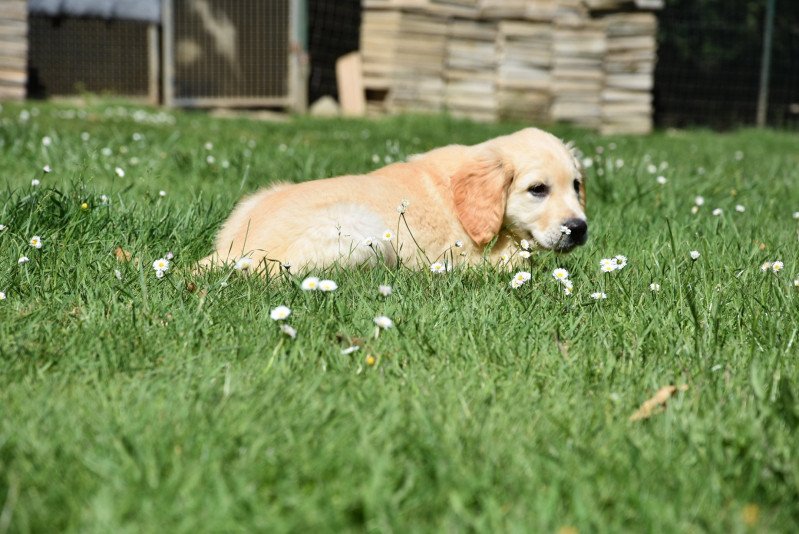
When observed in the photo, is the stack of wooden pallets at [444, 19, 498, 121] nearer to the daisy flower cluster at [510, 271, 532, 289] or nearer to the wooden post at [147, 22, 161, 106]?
the wooden post at [147, 22, 161, 106]

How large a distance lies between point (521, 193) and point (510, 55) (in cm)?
1000

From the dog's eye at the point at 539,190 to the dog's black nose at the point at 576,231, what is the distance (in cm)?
26

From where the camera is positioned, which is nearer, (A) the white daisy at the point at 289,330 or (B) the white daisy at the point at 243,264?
(A) the white daisy at the point at 289,330

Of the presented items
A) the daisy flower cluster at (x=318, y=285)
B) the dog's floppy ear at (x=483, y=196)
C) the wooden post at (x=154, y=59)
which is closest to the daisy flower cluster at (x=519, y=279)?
the daisy flower cluster at (x=318, y=285)

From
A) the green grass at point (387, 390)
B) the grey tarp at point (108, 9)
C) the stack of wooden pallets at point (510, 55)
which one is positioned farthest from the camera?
the grey tarp at point (108, 9)

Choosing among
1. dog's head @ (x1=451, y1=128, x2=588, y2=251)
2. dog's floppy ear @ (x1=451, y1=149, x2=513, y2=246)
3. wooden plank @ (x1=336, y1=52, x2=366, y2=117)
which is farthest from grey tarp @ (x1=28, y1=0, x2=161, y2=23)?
dog's floppy ear @ (x1=451, y1=149, x2=513, y2=246)

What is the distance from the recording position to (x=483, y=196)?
4.20 metres

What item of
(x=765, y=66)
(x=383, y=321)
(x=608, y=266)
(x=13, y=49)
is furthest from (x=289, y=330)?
(x=765, y=66)

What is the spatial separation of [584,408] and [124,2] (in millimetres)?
13590

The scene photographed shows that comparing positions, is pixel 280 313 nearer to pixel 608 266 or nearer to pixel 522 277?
pixel 522 277

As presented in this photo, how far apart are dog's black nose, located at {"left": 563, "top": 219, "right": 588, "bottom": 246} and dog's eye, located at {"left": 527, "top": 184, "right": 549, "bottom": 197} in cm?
26

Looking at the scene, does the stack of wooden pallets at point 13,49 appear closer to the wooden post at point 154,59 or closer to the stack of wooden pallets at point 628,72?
the wooden post at point 154,59

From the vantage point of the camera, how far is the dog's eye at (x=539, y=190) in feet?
14.1

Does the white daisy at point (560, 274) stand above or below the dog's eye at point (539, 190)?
below
